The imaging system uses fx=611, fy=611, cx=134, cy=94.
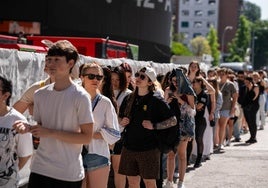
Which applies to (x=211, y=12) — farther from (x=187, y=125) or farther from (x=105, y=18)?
(x=187, y=125)

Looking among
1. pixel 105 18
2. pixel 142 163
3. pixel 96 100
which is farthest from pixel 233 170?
pixel 105 18

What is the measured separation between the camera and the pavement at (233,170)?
1008 cm

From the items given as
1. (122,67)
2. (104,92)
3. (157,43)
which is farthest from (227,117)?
(157,43)

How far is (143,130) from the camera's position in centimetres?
704

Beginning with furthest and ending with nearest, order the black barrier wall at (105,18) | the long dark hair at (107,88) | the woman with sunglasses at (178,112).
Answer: the black barrier wall at (105,18) < the woman with sunglasses at (178,112) < the long dark hair at (107,88)

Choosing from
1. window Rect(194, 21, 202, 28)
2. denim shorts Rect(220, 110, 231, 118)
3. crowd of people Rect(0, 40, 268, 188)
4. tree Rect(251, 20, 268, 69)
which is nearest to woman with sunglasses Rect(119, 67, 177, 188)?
crowd of people Rect(0, 40, 268, 188)

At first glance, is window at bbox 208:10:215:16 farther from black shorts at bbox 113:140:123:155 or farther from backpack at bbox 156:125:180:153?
backpack at bbox 156:125:180:153

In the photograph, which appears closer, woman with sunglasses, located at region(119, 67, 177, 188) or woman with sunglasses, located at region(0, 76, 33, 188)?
woman with sunglasses, located at region(0, 76, 33, 188)

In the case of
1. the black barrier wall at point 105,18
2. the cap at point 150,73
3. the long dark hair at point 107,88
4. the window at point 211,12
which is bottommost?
the long dark hair at point 107,88

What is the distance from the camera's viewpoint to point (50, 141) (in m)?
4.44

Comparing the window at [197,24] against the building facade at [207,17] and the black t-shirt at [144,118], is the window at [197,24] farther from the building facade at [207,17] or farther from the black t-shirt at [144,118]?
the black t-shirt at [144,118]

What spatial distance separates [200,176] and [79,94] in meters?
6.74

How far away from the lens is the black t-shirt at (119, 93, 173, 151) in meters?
7.02

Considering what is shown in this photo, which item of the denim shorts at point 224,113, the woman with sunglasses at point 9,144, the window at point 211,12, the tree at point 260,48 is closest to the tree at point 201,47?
the window at point 211,12
